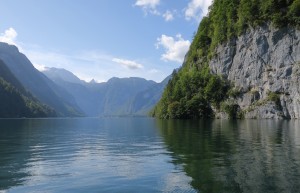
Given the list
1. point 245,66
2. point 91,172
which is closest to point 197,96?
point 245,66

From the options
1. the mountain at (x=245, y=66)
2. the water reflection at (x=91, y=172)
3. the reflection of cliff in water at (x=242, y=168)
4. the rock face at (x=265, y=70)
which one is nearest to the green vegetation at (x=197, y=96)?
the mountain at (x=245, y=66)

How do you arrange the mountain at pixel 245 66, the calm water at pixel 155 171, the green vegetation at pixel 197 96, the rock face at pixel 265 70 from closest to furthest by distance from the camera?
the calm water at pixel 155 171, the rock face at pixel 265 70, the mountain at pixel 245 66, the green vegetation at pixel 197 96

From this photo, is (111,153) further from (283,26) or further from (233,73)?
(233,73)

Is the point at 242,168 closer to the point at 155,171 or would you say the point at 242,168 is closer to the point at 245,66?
the point at 155,171

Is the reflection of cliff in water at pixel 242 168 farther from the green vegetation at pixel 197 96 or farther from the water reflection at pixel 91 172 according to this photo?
the green vegetation at pixel 197 96

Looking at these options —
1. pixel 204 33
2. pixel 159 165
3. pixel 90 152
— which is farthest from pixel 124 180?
pixel 204 33

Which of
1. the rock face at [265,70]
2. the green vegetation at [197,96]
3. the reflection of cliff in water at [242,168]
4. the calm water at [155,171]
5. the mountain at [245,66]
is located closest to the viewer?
the reflection of cliff in water at [242,168]

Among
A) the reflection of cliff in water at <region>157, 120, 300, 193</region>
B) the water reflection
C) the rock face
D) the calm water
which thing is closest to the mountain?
the rock face

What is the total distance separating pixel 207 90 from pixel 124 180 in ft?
477

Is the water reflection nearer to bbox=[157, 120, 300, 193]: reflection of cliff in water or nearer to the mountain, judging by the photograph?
bbox=[157, 120, 300, 193]: reflection of cliff in water

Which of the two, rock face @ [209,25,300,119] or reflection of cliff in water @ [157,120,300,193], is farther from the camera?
rock face @ [209,25,300,119]

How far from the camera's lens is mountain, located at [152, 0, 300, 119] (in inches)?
5236

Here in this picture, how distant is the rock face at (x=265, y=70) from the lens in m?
131

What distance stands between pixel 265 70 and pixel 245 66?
40.9 ft
